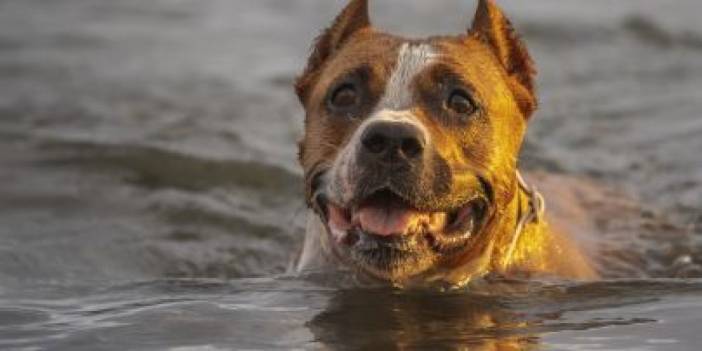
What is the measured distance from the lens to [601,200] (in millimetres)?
9945

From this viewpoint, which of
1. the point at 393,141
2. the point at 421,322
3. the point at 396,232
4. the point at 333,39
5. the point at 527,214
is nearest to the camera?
the point at 393,141

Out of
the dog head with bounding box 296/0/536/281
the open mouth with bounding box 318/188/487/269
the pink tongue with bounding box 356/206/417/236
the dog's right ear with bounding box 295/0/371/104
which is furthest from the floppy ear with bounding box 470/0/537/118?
the pink tongue with bounding box 356/206/417/236

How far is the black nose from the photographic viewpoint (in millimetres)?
6266

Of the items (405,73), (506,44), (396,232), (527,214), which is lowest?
(396,232)

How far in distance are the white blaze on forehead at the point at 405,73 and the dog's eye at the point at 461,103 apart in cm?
17

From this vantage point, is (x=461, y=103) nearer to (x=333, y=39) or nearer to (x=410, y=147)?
(x=410, y=147)

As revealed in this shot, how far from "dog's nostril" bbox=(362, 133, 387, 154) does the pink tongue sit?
29 centimetres

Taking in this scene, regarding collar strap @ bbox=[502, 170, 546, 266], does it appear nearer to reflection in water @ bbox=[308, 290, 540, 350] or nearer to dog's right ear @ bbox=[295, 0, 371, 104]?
reflection in water @ bbox=[308, 290, 540, 350]

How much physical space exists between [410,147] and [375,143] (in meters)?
0.13

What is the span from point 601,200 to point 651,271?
1553 millimetres

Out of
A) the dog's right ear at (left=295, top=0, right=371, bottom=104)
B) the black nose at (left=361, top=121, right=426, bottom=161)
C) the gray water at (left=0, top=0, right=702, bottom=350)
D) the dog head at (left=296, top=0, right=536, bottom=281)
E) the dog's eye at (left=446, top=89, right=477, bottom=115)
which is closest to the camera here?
the black nose at (left=361, top=121, right=426, bottom=161)

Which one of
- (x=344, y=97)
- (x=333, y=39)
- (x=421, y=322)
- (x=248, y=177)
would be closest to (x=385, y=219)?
(x=421, y=322)

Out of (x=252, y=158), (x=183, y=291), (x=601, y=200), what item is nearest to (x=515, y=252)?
(x=183, y=291)

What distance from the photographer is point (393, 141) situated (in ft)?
20.6
